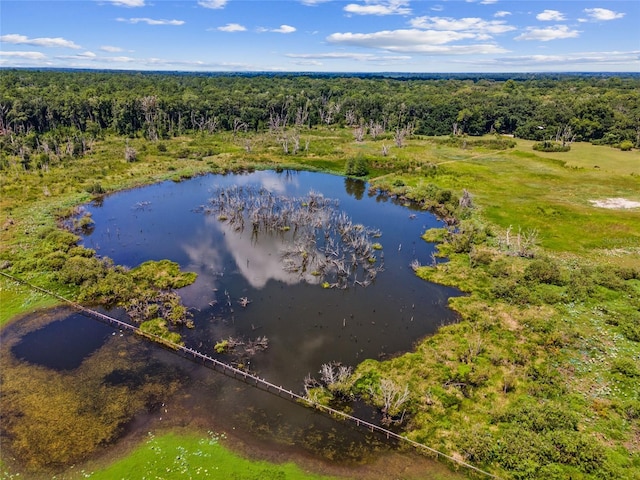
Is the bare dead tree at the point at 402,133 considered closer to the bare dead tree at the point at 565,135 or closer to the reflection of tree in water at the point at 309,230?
the bare dead tree at the point at 565,135

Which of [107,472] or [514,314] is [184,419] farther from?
[514,314]

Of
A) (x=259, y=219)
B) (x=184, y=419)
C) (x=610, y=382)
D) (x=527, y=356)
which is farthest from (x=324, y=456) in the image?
(x=259, y=219)

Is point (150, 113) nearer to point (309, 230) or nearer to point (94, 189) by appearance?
point (94, 189)

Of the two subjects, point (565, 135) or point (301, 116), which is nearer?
point (565, 135)

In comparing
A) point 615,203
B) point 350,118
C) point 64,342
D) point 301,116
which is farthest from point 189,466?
point 350,118

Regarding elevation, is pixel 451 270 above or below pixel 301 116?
below

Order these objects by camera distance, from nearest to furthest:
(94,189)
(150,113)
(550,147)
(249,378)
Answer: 1. (249,378)
2. (94,189)
3. (550,147)
4. (150,113)

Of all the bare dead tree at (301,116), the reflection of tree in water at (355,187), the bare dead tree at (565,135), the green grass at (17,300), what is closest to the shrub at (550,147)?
the bare dead tree at (565,135)
